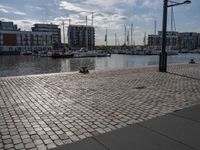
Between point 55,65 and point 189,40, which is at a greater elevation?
point 189,40

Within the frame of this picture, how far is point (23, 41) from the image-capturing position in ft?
385

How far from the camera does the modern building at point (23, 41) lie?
359ft

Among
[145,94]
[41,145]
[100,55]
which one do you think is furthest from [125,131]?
[100,55]

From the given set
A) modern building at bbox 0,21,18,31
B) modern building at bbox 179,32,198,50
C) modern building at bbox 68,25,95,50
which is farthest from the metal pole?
modern building at bbox 179,32,198,50

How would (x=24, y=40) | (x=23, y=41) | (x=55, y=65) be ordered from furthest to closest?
(x=24, y=40) < (x=23, y=41) < (x=55, y=65)

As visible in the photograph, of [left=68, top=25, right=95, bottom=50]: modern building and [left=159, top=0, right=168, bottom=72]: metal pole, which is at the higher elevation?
[left=68, top=25, right=95, bottom=50]: modern building

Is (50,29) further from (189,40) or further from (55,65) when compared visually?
(55,65)

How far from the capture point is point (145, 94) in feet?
25.3

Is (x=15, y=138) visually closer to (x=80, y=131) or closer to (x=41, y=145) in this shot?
(x=41, y=145)

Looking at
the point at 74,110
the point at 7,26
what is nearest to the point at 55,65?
the point at 74,110

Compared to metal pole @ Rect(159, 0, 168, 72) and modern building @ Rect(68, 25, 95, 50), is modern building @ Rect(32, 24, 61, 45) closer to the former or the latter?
modern building @ Rect(68, 25, 95, 50)

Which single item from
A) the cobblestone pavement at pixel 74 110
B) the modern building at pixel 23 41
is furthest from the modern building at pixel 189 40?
the cobblestone pavement at pixel 74 110

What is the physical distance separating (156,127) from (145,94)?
130 inches

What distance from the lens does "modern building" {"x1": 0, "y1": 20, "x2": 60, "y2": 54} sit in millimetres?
109500
